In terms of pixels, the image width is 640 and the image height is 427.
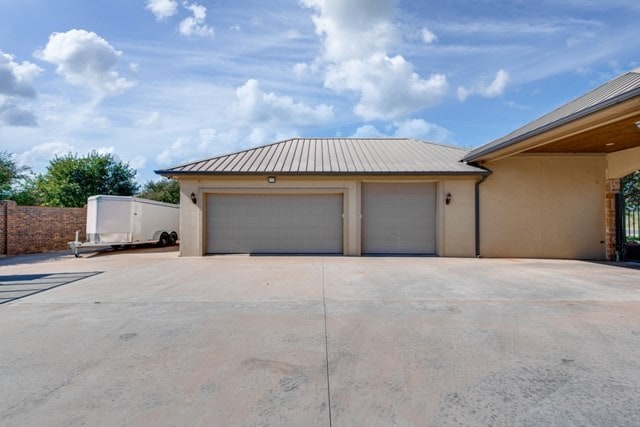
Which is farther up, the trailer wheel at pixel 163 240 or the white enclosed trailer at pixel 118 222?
the white enclosed trailer at pixel 118 222

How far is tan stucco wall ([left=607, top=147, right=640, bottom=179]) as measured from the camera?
10773 mm

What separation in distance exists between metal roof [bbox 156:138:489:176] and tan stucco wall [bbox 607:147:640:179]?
432 centimetres

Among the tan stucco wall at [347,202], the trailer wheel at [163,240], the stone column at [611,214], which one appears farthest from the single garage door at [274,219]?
the stone column at [611,214]

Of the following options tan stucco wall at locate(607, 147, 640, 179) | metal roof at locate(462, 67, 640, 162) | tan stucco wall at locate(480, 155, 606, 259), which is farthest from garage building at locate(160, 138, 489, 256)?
tan stucco wall at locate(607, 147, 640, 179)

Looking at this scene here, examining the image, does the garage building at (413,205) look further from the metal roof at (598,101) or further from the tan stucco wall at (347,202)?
the metal roof at (598,101)

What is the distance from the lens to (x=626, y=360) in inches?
143

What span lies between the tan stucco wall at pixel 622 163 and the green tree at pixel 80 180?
29.0 metres

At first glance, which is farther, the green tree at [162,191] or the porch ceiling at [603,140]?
the green tree at [162,191]

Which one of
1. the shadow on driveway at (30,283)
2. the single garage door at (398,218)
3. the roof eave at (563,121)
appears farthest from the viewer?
the single garage door at (398,218)

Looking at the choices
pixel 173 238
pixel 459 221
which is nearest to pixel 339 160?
pixel 459 221

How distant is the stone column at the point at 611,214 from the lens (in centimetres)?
1173

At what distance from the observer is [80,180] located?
24.6 m

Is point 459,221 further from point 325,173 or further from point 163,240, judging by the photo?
point 163,240

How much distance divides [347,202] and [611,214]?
9.12 m
